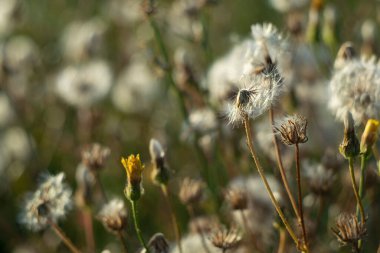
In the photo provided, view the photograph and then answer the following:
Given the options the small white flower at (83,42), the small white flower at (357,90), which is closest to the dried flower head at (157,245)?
the small white flower at (357,90)

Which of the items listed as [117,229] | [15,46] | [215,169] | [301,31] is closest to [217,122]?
[215,169]

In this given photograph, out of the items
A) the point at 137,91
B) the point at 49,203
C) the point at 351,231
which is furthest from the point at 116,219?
the point at 137,91

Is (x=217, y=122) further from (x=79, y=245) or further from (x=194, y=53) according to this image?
(x=194, y=53)

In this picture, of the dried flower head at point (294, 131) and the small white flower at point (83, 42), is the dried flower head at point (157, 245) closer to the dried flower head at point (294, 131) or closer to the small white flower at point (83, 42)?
the dried flower head at point (294, 131)

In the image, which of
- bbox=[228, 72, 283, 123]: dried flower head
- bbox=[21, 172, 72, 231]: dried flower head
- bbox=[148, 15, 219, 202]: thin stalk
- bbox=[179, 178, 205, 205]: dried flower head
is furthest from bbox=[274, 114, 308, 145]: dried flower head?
bbox=[148, 15, 219, 202]: thin stalk

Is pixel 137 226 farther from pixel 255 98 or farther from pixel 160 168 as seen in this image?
pixel 255 98

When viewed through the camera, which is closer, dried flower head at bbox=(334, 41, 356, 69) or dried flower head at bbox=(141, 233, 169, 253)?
dried flower head at bbox=(141, 233, 169, 253)

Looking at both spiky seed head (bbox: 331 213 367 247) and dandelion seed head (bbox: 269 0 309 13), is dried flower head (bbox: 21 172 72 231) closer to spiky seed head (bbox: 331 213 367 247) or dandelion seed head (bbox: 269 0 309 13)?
spiky seed head (bbox: 331 213 367 247)
